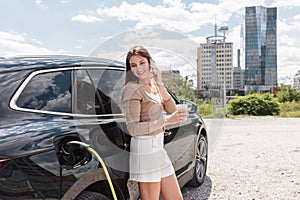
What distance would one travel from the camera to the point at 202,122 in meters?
4.57

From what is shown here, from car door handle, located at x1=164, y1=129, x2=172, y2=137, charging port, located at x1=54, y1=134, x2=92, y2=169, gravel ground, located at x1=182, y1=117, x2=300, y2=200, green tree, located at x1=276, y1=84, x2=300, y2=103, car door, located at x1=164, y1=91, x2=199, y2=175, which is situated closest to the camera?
charging port, located at x1=54, y1=134, x2=92, y2=169

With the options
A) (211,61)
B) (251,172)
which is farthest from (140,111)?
(251,172)

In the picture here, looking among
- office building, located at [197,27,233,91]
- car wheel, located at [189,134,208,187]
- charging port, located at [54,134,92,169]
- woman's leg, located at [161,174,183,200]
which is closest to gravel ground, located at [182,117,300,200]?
car wheel, located at [189,134,208,187]

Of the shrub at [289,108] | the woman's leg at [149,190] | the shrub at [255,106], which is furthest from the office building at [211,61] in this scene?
the shrub at [289,108]

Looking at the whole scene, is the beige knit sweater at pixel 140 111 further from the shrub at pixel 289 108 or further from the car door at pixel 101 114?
the shrub at pixel 289 108

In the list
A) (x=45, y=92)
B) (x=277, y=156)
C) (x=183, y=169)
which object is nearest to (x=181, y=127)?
(x=183, y=169)

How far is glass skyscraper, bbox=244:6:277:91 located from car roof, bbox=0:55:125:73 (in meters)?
46.9

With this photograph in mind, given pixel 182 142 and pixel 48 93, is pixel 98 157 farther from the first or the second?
pixel 182 142

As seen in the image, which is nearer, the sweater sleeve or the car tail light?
the car tail light

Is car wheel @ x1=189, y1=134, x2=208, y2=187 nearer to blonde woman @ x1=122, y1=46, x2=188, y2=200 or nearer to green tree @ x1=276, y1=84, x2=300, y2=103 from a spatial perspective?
blonde woman @ x1=122, y1=46, x2=188, y2=200

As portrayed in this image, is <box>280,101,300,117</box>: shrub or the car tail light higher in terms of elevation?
the car tail light

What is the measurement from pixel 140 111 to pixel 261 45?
5496 cm

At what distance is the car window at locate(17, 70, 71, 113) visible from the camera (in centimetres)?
200

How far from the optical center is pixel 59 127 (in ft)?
6.48
